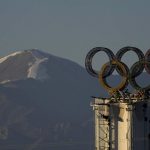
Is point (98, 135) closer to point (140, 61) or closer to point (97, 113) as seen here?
point (97, 113)

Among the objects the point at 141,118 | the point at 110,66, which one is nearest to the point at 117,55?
the point at 110,66

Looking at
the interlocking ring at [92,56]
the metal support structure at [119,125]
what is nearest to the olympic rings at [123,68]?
the interlocking ring at [92,56]

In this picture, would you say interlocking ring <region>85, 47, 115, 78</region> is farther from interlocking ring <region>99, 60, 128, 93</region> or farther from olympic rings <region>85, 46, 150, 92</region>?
interlocking ring <region>99, 60, 128, 93</region>

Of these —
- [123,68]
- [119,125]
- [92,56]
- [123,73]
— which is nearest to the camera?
[119,125]

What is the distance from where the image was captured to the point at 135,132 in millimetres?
63312

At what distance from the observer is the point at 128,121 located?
206ft

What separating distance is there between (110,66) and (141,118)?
4704mm

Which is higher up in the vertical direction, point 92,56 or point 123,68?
point 92,56

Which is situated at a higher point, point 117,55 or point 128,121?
point 117,55

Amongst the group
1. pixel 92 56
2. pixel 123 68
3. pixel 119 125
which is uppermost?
pixel 92 56

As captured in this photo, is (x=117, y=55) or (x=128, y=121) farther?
(x=117, y=55)

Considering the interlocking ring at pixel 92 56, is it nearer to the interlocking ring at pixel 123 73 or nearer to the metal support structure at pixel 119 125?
the interlocking ring at pixel 123 73

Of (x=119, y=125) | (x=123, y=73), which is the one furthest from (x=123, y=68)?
(x=119, y=125)

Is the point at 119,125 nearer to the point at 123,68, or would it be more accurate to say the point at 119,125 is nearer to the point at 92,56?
the point at 123,68
